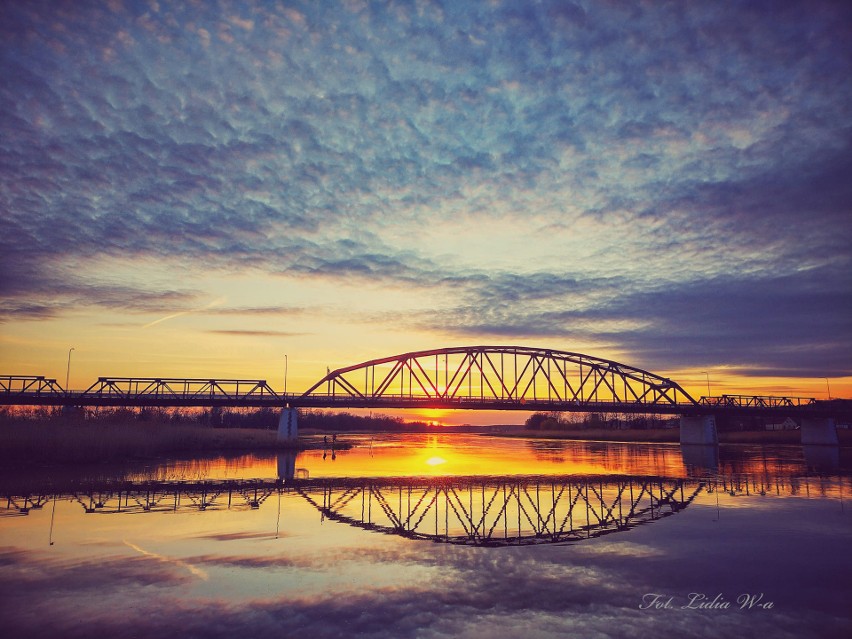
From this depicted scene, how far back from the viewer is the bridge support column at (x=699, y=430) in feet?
331

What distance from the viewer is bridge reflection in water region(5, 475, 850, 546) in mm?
19766

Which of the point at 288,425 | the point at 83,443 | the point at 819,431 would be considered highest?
the point at 288,425

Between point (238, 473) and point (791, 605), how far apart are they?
36.7 metres

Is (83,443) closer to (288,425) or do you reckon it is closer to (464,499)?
(464,499)

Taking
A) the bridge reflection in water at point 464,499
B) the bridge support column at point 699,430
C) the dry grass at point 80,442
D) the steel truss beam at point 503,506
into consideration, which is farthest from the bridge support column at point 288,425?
the bridge support column at point 699,430

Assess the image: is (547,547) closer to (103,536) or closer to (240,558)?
(240,558)

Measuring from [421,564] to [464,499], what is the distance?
43.2 ft

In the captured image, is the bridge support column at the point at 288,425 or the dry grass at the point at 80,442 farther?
the bridge support column at the point at 288,425

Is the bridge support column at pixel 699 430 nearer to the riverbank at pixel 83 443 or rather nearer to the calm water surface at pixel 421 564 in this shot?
the calm water surface at pixel 421 564

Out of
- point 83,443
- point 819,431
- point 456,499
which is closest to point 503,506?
point 456,499

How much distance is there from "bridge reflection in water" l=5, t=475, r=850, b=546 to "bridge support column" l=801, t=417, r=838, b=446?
7979 centimetres

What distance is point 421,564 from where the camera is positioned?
14.5 m

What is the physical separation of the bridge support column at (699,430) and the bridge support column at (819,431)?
1862 cm

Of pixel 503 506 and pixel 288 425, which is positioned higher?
pixel 288 425
